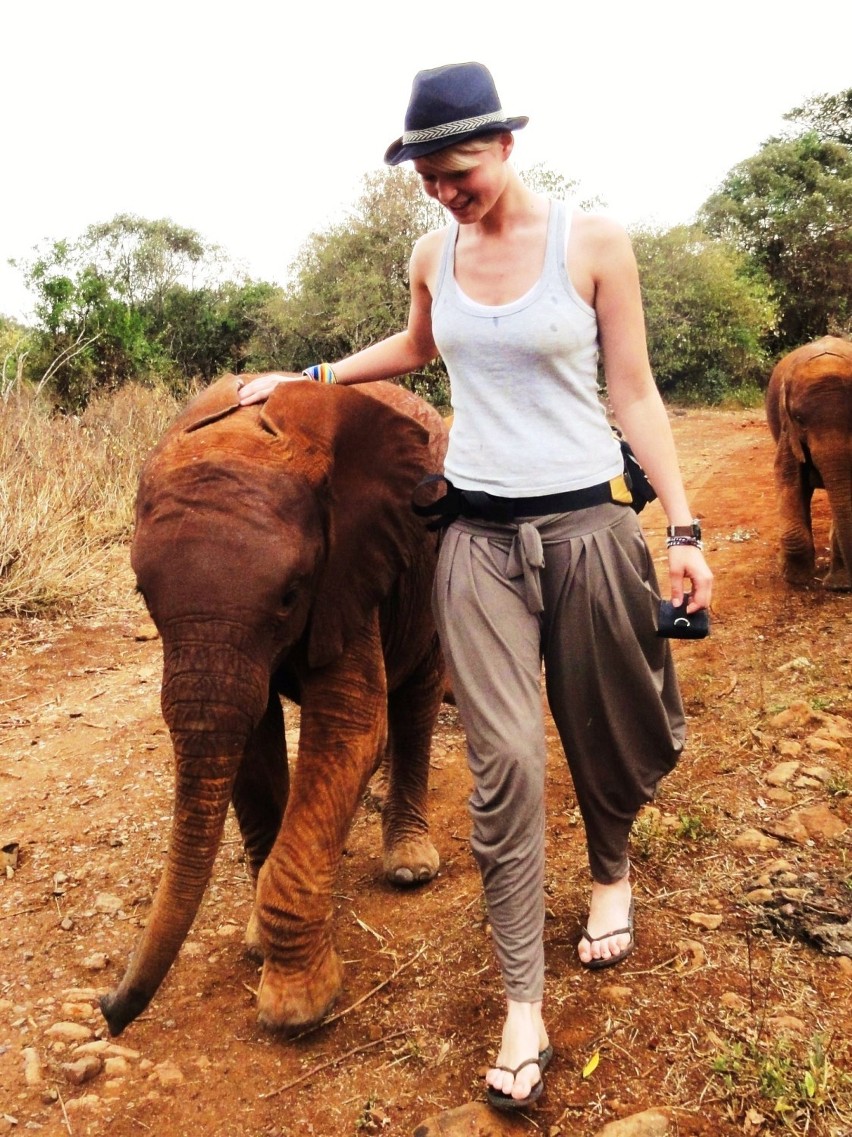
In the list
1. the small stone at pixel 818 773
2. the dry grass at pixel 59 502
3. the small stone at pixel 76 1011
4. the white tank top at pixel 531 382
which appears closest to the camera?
the white tank top at pixel 531 382

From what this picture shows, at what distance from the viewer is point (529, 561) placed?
110 inches

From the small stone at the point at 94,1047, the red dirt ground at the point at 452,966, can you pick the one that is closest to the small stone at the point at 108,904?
the red dirt ground at the point at 452,966

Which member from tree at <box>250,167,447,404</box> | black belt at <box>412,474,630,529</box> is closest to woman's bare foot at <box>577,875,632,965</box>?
black belt at <box>412,474,630,529</box>

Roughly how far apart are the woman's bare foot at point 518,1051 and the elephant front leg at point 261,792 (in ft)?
3.93

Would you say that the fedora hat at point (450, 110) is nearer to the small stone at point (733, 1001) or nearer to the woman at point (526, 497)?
the woman at point (526, 497)

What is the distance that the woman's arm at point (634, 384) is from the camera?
2.71 metres

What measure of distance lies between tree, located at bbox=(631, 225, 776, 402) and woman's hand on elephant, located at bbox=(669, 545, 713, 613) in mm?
23912

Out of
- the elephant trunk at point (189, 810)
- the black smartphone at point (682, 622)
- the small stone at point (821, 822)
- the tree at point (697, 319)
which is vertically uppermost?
the black smartphone at point (682, 622)

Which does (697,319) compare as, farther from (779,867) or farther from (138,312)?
(779,867)

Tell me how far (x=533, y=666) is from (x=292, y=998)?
1341 mm

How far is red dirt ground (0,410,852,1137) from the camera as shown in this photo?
288 cm

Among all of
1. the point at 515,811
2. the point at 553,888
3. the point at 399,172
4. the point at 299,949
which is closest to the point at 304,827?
the point at 299,949

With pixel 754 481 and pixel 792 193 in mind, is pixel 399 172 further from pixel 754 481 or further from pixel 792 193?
pixel 754 481

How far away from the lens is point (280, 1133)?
2.88 metres
